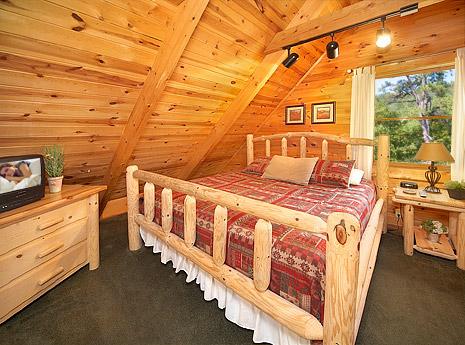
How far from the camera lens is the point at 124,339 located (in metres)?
1.38

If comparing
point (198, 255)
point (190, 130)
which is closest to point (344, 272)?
point (198, 255)

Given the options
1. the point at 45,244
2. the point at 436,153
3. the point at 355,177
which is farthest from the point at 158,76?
the point at 436,153

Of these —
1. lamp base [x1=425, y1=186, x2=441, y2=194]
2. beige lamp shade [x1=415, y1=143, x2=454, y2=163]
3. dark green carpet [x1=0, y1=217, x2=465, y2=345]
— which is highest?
beige lamp shade [x1=415, y1=143, x2=454, y2=163]

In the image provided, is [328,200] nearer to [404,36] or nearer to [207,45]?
[207,45]

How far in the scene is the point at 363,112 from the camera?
9.25ft

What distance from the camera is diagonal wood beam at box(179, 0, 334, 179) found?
238 centimetres

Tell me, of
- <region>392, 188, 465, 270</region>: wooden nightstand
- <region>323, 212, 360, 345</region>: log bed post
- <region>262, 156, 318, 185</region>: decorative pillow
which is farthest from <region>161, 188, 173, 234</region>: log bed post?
<region>392, 188, 465, 270</region>: wooden nightstand

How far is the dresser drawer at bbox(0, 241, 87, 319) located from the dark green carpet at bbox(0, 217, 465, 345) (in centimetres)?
11

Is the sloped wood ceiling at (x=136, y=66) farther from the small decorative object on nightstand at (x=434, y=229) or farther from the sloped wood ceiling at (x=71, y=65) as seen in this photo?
the small decorative object on nightstand at (x=434, y=229)

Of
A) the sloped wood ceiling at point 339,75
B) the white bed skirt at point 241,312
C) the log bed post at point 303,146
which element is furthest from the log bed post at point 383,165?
the white bed skirt at point 241,312

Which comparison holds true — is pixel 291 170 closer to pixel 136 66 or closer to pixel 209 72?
pixel 209 72

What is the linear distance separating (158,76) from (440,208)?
2.77 metres

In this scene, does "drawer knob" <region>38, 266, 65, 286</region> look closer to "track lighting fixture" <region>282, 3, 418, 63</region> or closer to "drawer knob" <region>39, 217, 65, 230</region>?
"drawer knob" <region>39, 217, 65, 230</region>

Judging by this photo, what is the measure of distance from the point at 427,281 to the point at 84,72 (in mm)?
3145
